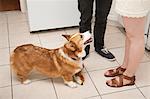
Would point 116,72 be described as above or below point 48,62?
below

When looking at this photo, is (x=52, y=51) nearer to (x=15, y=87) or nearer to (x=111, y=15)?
(x=15, y=87)

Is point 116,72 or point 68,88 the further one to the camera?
point 116,72

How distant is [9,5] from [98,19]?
65.1 inches

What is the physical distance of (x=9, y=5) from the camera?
3.26 metres

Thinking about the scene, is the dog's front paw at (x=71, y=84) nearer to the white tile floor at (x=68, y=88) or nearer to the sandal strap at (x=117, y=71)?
the white tile floor at (x=68, y=88)

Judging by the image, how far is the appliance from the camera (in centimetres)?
243

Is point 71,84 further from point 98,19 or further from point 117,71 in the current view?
point 98,19

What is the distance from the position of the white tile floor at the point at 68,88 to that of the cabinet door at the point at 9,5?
0.74 meters

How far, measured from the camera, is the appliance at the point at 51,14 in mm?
2434

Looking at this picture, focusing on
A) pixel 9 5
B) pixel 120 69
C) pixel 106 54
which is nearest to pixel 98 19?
pixel 106 54

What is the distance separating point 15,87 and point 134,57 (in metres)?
0.90

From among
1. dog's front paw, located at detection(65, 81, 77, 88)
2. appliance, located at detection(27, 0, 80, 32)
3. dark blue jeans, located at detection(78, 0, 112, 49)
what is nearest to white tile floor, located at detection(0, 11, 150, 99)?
dog's front paw, located at detection(65, 81, 77, 88)

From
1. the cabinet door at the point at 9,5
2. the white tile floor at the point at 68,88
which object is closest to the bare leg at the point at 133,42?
the white tile floor at the point at 68,88

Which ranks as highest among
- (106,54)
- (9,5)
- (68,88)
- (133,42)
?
(133,42)
